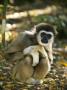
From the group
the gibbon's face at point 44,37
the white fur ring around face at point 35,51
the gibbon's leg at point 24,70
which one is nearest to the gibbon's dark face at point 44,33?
the gibbon's face at point 44,37

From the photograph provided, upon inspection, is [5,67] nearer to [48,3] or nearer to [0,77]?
[0,77]

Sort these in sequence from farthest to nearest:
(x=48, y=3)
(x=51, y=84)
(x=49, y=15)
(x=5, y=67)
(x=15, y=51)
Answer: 1. (x=48, y=3)
2. (x=49, y=15)
3. (x=5, y=67)
4. (x=51, y=84)
5. (x=15, y=51)

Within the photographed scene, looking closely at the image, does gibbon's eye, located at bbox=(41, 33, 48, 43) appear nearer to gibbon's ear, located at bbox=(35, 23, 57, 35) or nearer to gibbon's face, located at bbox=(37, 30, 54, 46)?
gibbon's face, located at bbox=(37, 30, 54, 46)

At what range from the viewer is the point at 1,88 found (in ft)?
28.2

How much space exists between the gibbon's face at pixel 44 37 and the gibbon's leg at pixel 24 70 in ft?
1.49

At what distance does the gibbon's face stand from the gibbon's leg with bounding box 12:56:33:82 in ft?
1.49

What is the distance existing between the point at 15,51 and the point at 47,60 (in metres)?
0.65

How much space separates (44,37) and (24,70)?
79 centimetres

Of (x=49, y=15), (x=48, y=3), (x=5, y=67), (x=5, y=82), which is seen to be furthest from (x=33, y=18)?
(x=5, y=82)

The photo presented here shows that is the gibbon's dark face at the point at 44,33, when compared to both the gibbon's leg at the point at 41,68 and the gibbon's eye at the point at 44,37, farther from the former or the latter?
the gibbon's leg at the point at 41,68

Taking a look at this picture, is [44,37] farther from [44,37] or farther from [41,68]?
[41,68]

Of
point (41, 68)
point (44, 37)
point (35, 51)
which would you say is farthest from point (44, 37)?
point (41, 68)

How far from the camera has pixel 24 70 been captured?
849cm

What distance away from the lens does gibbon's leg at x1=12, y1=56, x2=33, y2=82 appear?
8.42 m
